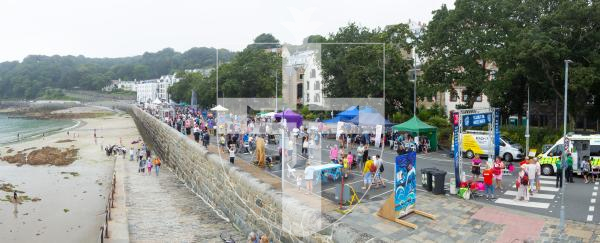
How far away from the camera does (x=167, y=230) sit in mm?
17969

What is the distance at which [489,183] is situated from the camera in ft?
49.8

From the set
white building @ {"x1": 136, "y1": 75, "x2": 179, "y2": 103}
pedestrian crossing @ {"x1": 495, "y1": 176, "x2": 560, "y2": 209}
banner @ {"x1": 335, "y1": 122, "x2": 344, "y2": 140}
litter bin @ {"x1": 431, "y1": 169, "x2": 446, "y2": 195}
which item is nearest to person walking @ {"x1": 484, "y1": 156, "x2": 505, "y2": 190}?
pedestrian crossing @ {"x1": 495, "y1": 176, "x2": 560, "y2": 209}

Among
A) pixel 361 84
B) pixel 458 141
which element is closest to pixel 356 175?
pixel 458 141

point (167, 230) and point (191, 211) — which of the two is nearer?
point (167, 230)

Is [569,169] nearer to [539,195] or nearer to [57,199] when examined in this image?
[539,195]

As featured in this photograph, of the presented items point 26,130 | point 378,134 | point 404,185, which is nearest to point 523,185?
point 404,185

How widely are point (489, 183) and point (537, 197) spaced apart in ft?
6.30

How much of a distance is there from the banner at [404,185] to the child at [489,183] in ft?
12.0

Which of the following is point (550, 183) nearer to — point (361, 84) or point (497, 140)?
point (497, 140)

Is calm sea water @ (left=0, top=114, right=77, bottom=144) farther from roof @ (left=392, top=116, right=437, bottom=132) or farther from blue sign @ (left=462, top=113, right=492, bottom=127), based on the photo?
blue sign @ (left=462, top=113, right=492, bottom=127)

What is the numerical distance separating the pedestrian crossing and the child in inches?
13.1

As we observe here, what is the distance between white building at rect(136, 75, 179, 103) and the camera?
146m

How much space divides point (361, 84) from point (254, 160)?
18045 millimetres

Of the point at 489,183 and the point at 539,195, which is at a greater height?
the point at 489,183
